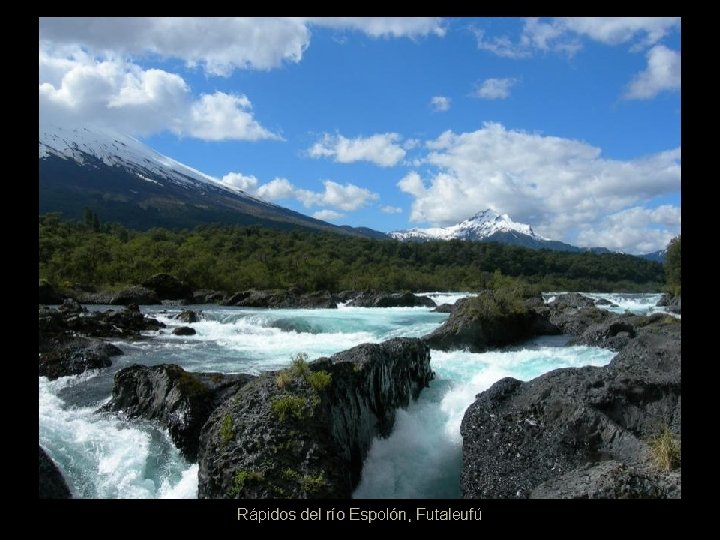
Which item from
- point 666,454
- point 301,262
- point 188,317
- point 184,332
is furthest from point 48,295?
point 666,454

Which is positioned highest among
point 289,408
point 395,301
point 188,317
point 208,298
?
point 289,408

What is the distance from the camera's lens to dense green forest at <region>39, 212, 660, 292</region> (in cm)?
6762

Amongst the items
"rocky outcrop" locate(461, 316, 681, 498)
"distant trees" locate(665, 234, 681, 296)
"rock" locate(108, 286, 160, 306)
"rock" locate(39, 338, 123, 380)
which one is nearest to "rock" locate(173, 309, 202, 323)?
"rock" locate(39, 338, 123, 380)

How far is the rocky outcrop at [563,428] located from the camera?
27.4ft

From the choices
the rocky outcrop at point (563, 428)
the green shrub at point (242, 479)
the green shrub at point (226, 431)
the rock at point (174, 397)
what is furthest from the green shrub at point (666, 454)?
the rock at point (174, 397)

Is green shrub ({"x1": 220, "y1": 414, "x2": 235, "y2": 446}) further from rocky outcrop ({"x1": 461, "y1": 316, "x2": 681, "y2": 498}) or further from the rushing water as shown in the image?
rocky outcrop ({"x1": 461, "y1": 316, "x2": 681, "y2": 498})

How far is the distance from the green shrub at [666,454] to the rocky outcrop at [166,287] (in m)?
52.5

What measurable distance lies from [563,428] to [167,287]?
52.0m

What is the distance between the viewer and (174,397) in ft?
35.3

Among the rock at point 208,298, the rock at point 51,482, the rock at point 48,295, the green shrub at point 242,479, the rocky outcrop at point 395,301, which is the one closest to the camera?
the green shrub at point 242,479

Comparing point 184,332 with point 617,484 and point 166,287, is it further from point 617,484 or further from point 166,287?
point 166,287

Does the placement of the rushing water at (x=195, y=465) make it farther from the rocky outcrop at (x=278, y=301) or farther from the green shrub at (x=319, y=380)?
the rocky outcrop at (x=278, y=301)

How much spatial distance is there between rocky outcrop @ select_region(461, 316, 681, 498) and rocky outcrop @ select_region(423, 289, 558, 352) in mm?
10789
